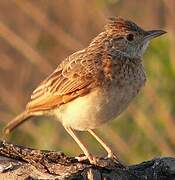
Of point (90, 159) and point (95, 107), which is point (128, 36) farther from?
point (90, 159)

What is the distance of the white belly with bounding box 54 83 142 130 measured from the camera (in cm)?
732

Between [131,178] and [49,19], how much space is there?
5298 millimetres

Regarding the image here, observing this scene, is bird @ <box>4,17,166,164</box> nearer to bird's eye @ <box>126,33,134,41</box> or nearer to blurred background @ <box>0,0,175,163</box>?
bird's eye @ <box>126,33,134,41</box>

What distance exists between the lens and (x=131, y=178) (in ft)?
19.5

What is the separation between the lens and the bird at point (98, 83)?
7371 mm

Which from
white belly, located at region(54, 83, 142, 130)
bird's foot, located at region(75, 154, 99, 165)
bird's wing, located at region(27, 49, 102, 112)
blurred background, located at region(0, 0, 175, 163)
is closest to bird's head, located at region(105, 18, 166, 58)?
bird's wing, located at region(27, 49, 102, 112)

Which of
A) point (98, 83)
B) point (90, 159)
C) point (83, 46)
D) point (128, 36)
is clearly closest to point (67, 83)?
point (98, 83)

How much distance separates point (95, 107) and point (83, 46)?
3472mm

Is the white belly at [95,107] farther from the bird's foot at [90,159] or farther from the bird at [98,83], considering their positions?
the bird's foot at [90,159]

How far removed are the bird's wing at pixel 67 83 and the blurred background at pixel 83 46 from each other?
2328 millimetres

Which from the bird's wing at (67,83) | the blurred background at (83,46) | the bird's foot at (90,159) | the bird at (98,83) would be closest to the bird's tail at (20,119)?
the bird at (98,83)

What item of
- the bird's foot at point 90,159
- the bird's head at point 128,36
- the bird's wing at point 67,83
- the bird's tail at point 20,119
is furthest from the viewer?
the bird's tail at point 20,119

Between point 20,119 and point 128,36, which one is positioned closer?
point 128,36

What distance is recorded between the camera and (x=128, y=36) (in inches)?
319
